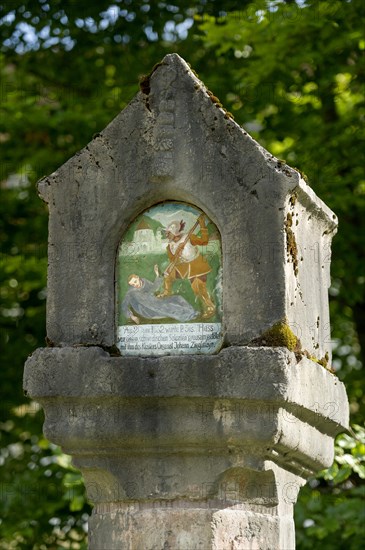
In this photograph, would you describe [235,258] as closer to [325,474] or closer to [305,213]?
[305,213]

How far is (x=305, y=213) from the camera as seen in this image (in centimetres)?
501

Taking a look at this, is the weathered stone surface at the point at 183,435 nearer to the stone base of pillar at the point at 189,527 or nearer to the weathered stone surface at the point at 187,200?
the stone base of pillar at the point at 189,527

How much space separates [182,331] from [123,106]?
15.1 ft

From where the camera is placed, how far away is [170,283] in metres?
4.83

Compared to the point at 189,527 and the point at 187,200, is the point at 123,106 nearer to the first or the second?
the point at 187,200

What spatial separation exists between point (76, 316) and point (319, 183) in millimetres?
3786

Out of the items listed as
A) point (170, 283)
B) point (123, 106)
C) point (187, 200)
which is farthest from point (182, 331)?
point (123, 106)

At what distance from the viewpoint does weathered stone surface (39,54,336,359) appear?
4.65 meters

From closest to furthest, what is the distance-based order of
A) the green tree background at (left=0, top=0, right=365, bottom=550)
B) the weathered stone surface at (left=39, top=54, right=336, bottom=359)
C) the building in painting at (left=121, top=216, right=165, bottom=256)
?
the weathered stone surface at (left=39, top=54, right=336, bottom=359), the building in painting at (left=121, top=216, right=165, bottom=256), the green tree background at (left=0, top=0, right=365, bottom=550)

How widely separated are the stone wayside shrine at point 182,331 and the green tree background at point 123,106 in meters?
3.11

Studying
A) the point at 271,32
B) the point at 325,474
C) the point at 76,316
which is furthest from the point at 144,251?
the point at 271,32

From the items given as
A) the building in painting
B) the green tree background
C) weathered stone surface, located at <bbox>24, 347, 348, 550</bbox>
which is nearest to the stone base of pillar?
weathered stone surface, located at <bbox>24, 347, 348, 550</bbox>

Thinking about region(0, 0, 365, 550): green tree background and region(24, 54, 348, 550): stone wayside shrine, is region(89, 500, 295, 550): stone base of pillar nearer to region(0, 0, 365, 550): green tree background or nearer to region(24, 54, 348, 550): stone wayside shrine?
region(24, 54, 348, 550): stone wayside shrine

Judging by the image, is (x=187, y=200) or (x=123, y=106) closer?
(x=187, y=200)
